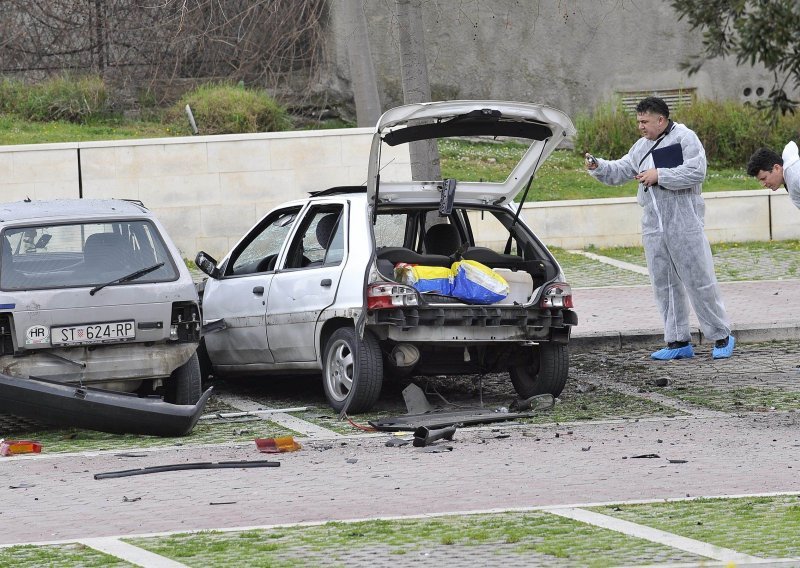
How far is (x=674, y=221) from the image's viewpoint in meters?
11.9

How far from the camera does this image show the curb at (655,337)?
42.5 feet

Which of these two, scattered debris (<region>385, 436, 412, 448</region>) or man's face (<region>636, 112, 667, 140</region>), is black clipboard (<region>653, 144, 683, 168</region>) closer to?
man's face (<region>636, 112, 667, 140</region>)

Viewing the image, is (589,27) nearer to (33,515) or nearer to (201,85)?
(201,85)

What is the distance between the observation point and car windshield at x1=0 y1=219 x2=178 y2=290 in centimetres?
907

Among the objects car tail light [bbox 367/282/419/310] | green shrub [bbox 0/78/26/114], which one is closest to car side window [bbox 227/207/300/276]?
car tail light [bbox 367/282/419/310]

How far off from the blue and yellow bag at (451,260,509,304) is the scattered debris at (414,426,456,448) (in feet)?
3.89

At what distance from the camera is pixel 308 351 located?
10.2 m

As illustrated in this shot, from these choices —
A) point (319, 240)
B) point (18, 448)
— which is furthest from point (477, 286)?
point (18, 448)

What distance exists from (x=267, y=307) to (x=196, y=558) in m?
4.84

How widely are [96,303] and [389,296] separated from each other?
1.92 m

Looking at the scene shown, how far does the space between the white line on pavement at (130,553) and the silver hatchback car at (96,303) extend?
2.82 metres

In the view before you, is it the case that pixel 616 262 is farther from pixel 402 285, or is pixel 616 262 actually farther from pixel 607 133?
pixel 402 285

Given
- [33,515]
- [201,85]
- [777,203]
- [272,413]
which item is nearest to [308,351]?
[272,413]

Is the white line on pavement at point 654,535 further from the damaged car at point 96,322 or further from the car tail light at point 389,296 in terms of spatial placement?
the damaged car at point 96,322
